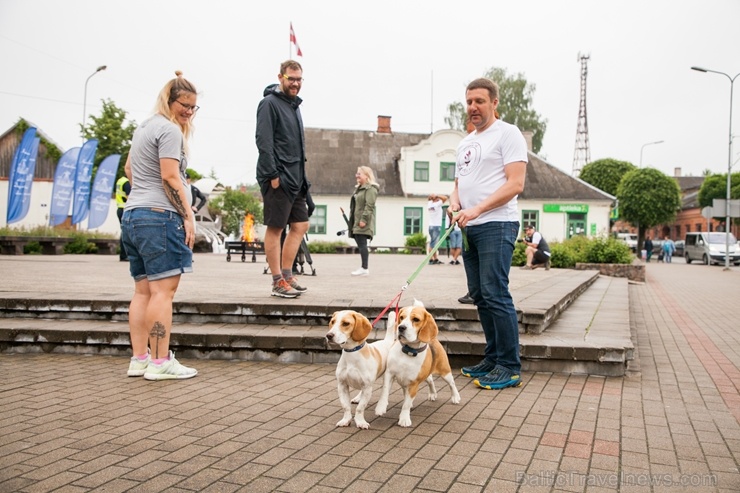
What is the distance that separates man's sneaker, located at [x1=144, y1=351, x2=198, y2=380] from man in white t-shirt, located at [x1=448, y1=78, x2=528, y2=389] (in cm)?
232

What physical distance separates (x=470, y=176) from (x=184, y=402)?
270 cm

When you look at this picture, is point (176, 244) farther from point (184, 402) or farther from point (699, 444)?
point (699, 444)

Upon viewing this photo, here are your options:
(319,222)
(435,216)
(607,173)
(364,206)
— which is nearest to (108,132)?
(319,222)

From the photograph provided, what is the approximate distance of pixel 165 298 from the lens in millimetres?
4840

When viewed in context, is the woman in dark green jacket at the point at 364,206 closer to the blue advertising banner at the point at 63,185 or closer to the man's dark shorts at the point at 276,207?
the man's dark shorts at the point at 276,207

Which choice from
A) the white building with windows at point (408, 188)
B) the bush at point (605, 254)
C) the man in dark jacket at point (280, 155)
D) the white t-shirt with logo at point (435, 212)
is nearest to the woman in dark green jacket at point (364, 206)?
the man in dark jacket at point (280, 155)

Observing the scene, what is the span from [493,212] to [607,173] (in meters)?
64.8

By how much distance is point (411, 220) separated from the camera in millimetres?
39156

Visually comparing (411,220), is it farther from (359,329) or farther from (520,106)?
(359,329)

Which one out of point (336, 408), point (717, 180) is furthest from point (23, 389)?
point (717, 180)

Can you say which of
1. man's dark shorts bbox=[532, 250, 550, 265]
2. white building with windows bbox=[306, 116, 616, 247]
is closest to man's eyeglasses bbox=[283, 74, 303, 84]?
man's dark shorts bbox=[532, 250, 550, 265]

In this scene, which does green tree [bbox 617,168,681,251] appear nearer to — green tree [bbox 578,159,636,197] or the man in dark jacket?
green tree [bbox 578,159,636,197]

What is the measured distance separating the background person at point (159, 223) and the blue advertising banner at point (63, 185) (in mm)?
20442

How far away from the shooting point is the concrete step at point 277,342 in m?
5.40
